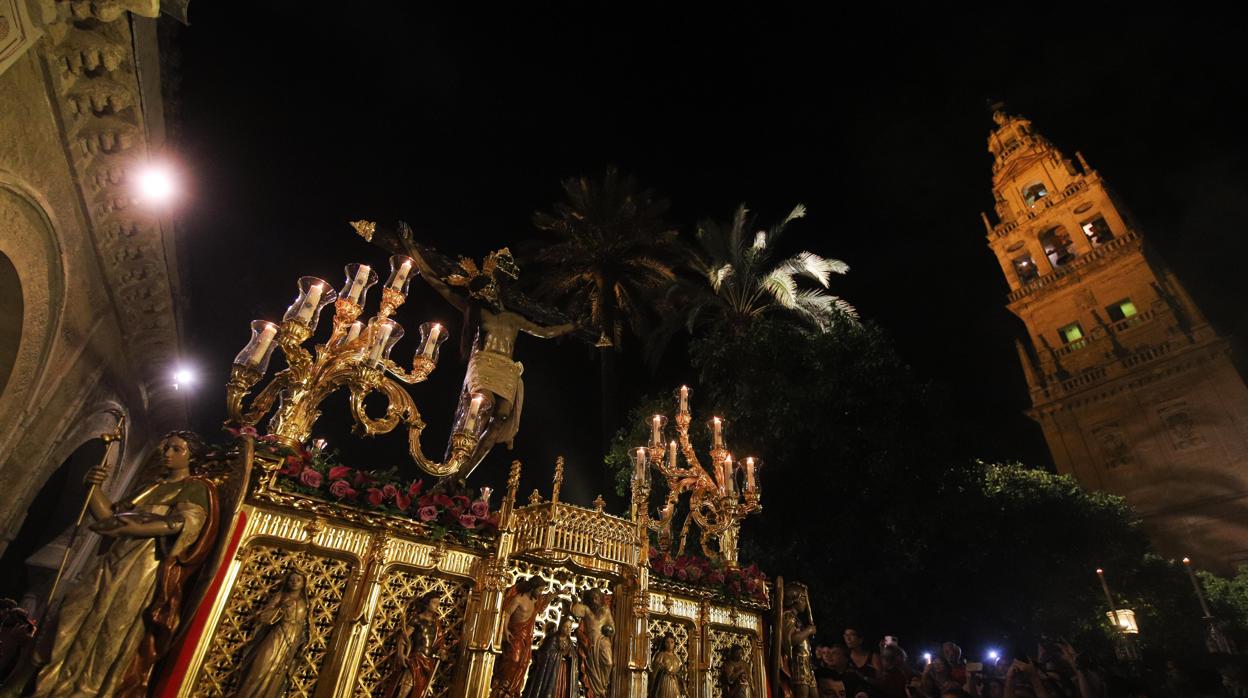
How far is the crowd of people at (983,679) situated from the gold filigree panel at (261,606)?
754 cm

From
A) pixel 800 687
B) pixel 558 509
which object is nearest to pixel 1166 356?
pixel 800 687

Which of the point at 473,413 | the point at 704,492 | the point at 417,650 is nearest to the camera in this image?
the point at 417,650

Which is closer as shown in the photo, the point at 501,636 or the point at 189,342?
the point at 501,636

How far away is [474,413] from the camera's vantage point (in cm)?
786

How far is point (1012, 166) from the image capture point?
5456 cm

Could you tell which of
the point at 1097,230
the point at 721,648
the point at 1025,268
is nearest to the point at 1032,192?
the point at 1097,230

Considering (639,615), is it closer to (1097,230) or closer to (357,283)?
(357,283)

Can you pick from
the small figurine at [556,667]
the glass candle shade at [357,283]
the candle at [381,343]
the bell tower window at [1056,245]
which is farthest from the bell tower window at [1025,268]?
the candle at [381,343]

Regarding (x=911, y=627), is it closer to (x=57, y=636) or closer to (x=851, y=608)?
(x=851, y=608)

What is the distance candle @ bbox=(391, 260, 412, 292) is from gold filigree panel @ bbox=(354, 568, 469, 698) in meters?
3.72

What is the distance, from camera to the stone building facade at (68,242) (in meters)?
7.64

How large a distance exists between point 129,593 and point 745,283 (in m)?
18.9

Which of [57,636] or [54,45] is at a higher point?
[54,45]

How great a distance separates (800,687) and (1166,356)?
1700 inches
